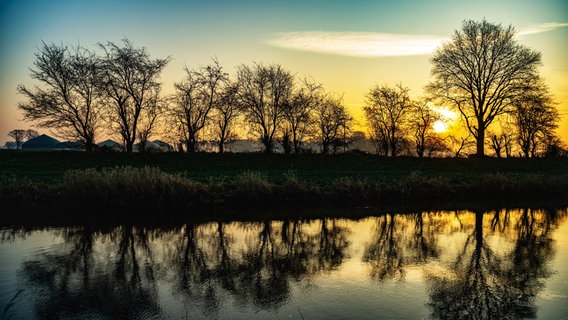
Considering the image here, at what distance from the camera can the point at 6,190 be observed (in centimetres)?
1714

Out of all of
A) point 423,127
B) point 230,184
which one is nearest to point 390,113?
point 423,127

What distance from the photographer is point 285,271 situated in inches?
371

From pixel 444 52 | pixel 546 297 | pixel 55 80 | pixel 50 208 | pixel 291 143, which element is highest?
pixel 444 52

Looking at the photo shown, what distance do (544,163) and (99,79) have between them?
36739 mm

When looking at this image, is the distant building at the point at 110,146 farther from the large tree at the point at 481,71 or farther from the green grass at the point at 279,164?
the large tree at the point at 481,71

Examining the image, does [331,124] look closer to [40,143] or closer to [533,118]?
[533,118]

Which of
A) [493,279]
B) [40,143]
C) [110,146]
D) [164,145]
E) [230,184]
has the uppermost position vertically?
[40,143]

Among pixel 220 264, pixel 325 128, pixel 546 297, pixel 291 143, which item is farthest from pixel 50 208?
pixel 325 128

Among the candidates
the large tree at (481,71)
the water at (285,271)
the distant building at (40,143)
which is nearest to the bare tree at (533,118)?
the large tree at (481,71)

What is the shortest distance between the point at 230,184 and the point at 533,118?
118ft

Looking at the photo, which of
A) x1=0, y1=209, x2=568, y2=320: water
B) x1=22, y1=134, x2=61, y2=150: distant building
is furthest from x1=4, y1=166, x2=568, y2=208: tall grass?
x1=22, y1=134, x2=61, y2=150: distant building

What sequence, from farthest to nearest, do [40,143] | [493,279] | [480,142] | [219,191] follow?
[40,143] → [480,142] → [219,191] → [493,279]

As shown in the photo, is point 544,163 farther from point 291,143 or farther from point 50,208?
point 50,208

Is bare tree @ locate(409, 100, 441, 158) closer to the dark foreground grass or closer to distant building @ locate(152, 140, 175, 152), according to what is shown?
the dark foreground grass
